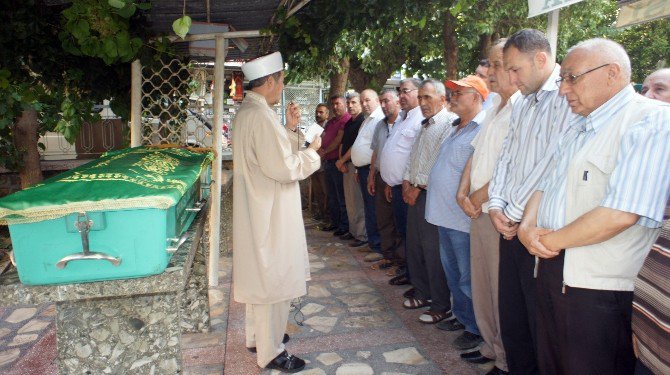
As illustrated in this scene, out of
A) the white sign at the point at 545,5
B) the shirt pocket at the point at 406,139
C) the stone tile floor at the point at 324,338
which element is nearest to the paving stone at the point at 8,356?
the stone tile floor at the point at 324,338

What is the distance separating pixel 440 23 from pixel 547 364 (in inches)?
330

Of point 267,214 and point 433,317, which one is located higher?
point 267,214

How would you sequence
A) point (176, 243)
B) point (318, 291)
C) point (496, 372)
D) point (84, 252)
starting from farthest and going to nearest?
1. point (318, 291)
2. point (496, 372)
3. point (176, 243)
4. point (84, 252)

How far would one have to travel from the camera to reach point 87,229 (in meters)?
1.93

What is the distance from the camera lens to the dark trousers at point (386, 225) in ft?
18.5

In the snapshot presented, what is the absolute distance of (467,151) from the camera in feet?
11.6

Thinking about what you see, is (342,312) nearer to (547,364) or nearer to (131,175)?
(547,364)

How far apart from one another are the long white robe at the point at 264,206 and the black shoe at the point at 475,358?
124 cm

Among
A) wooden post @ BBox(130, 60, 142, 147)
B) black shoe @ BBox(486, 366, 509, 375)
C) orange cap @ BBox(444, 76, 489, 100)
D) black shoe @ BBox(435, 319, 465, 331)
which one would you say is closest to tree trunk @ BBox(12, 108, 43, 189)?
wooden post @ BBox(130, 60, 142, 147)

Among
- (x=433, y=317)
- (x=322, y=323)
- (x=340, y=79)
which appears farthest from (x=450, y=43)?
(x=322, y=323)

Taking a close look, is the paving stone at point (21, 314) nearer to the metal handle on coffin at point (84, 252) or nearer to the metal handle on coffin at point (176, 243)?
the metal handle on coffin at point (176, 243)

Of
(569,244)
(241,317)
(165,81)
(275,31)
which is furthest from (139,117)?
(569,244)

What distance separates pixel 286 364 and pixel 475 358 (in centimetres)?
129

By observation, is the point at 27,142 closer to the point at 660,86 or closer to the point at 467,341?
the point at 467,341
